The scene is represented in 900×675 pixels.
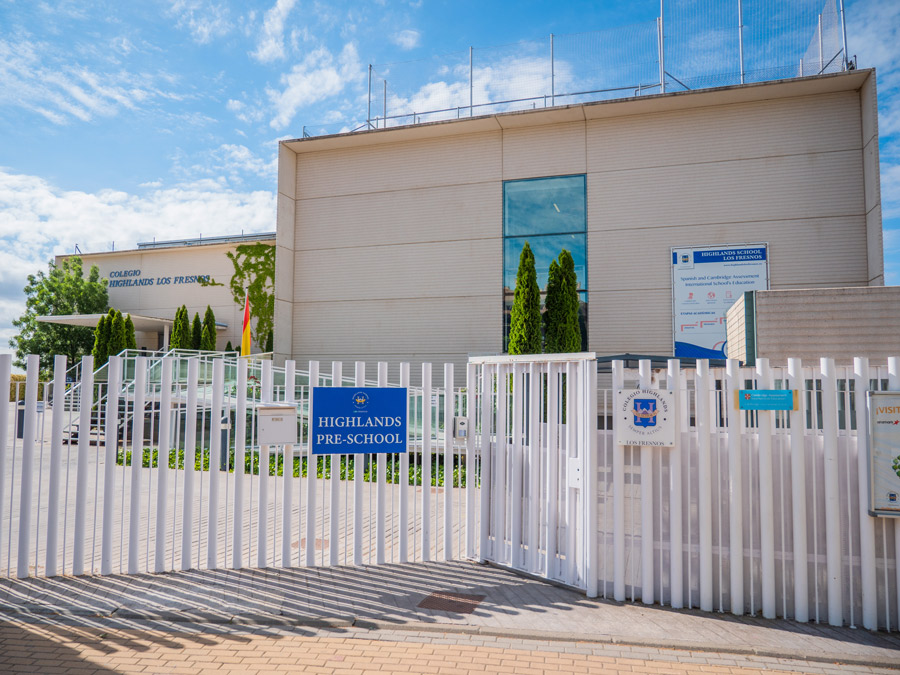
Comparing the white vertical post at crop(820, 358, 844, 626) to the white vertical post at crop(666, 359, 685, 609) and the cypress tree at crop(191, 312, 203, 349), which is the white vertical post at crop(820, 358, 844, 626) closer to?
the white vertical post at crop(666, 359, 685, 609)

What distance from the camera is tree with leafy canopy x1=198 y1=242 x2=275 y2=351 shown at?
28188 mm

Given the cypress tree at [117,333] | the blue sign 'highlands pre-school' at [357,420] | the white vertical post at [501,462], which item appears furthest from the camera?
the cypress tree at [117,333]

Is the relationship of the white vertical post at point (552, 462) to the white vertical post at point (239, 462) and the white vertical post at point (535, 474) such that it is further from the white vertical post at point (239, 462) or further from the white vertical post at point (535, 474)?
the white vertical post at point (239, 462)

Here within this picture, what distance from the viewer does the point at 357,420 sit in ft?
21.9

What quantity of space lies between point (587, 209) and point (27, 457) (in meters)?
17.0

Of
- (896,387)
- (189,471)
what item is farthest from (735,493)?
(189,471)

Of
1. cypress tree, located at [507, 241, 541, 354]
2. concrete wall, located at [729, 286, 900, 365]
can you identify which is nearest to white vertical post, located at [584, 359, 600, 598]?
concrete wall, located at [729, 286, 900, 365]

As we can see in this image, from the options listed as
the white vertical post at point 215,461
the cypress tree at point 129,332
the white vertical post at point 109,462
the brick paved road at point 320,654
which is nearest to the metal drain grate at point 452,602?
the brick paved road at point 320,654

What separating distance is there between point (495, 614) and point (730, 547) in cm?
211

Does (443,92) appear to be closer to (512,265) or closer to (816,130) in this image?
(512,265)

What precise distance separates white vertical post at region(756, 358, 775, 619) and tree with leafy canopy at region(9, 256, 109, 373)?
35751 millimetres

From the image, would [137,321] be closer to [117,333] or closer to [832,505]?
[117,333]

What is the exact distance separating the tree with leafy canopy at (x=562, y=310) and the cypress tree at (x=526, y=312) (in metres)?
1.24

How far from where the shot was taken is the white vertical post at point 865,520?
507cm
